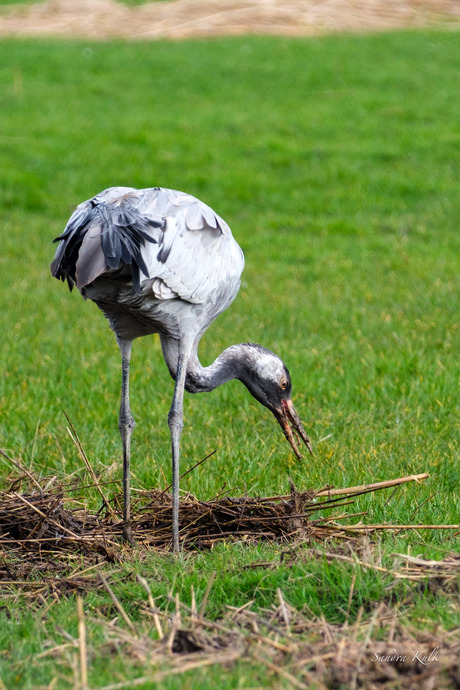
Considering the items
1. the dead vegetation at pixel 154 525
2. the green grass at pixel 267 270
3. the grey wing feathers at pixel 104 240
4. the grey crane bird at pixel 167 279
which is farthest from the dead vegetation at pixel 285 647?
the grey wing feathers at pixel 104 240

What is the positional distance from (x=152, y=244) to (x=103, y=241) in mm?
286

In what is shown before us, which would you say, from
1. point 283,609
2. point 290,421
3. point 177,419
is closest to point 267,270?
point 290,421

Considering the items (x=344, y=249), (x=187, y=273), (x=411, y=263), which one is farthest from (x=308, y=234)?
(x=187, y=273)

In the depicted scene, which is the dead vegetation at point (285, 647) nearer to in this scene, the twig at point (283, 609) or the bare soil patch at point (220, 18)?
the twig at point (283, 609)

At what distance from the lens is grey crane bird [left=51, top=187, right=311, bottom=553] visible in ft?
14.9

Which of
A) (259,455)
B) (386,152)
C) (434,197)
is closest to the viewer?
(259,455)

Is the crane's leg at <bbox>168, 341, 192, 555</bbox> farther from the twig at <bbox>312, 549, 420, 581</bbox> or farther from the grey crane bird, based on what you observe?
the twig at <bbox>312, 549, 420, 581</bbox>

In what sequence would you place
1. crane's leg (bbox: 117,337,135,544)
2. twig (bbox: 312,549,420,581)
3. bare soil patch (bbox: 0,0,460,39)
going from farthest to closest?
bare soil patch (bbox: 0,0,460,39) < crane's leg (bbox: 117,337,135,544) < twig (bbox: 312,549,420,581)

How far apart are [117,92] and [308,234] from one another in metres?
7.50

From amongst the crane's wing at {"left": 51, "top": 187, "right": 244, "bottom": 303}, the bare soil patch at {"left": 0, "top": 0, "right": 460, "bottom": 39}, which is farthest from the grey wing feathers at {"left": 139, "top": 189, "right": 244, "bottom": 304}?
the bare soil patch at {"left": 0, "top": 0, "right": 460, "bottom": 39}

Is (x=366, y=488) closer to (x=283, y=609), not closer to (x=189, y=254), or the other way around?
(x=283, y=609)

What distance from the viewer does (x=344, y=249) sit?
11.5m

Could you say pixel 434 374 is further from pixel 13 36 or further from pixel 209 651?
pixel 13 36

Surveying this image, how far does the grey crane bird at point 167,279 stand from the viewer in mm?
4539
